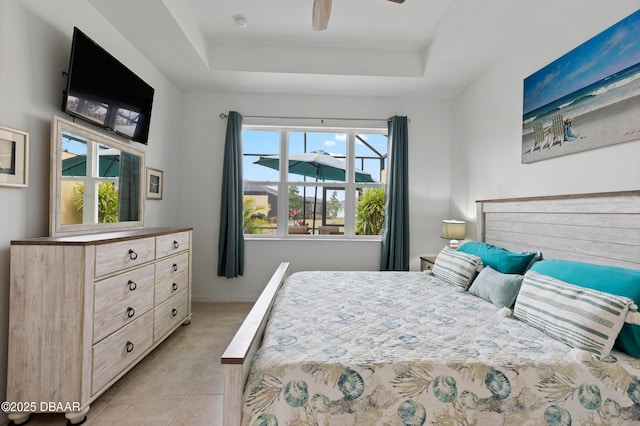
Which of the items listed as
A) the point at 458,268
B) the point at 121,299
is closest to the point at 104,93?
the point at 121,299

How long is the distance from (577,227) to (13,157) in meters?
3.33

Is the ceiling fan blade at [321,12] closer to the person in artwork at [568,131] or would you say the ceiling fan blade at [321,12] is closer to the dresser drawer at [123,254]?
the person in artwork at [568,131]

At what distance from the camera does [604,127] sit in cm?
181

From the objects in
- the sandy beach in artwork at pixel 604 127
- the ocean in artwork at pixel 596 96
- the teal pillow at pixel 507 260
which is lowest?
the teal pillow at pixel 507 260

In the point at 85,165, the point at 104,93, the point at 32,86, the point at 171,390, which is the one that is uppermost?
the point at 104,93

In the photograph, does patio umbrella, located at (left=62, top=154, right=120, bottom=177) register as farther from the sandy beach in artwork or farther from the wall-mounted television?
the sandy beach in artwork

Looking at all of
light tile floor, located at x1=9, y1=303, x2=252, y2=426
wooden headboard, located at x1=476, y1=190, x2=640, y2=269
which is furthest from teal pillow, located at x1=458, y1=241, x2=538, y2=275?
light tile floor, located at x1=9, y1=303, x2=252, y2=426

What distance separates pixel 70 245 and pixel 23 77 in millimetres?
1023

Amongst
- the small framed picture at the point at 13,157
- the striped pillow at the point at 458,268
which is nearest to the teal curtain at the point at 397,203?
the striped pillow at the point at 458,268

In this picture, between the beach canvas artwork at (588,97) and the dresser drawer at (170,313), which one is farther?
the dresser drawer at (170,313)

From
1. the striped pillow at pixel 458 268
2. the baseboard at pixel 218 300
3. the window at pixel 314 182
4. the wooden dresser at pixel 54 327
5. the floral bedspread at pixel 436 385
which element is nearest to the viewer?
the floral bedspread at pixel 436 385

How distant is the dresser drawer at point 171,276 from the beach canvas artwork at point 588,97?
310 cm

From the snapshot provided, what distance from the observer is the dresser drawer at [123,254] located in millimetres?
1730

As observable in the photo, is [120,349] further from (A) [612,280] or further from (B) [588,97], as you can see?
(B) [588,97]
